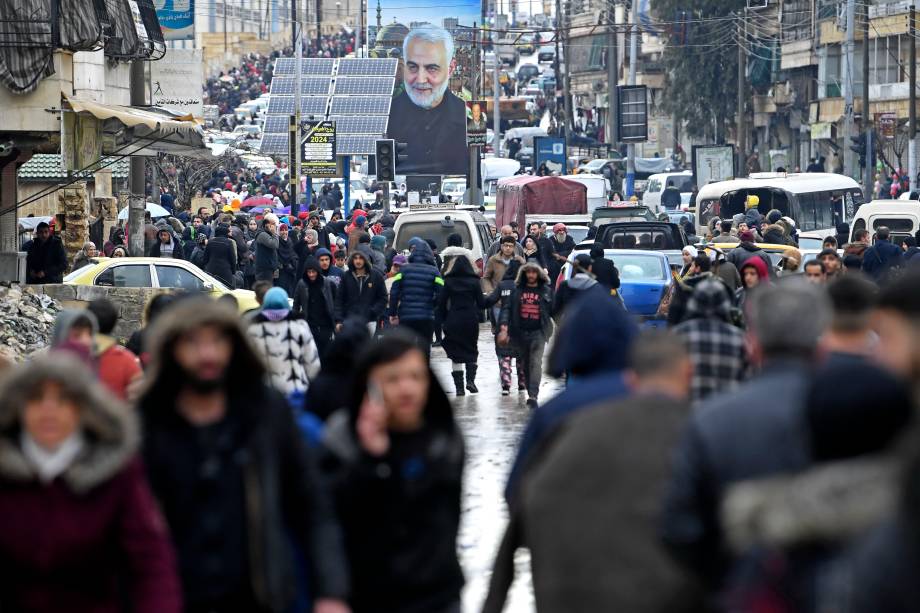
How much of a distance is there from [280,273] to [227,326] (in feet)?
73.1

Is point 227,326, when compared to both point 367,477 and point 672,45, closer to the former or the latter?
point 367,477

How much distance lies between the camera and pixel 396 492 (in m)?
5.32

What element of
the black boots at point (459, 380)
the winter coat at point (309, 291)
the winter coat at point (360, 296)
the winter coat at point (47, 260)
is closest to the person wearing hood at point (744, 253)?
the black boots at point (459, 380)

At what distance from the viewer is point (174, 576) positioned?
15.4 ft

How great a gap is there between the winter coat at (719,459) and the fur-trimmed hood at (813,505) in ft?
0.93

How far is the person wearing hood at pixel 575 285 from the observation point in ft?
55.2

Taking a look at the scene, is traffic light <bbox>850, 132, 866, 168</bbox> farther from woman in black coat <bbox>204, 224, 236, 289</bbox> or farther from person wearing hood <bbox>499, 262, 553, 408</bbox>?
person wearing hood <bbox>499, 262, 553, 408</bbox>

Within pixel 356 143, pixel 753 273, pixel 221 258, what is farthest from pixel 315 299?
pixel 356 143

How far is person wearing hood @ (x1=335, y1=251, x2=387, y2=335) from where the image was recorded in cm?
1800

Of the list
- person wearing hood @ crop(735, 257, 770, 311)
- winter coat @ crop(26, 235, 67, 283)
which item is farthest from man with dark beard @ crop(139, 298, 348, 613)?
winter coat @ crop(26, 235, 67, 283)

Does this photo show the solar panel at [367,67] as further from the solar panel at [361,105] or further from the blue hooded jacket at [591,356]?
the blue hooded jacket at [591,356]

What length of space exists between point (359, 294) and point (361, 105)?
40.1m

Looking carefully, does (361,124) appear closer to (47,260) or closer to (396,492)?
(47,260)

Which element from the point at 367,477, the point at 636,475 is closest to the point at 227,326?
the point at 367,477
